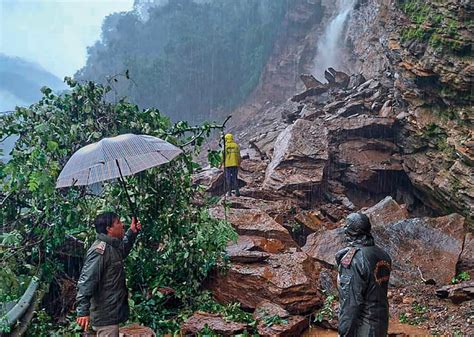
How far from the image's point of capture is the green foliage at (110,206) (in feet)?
16.1

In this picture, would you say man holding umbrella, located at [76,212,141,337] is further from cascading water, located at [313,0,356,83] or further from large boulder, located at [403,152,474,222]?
cascading water, located at [313,0,356,83]

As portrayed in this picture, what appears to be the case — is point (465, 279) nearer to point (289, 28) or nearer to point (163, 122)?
point (163, 122)

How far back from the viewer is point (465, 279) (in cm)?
644

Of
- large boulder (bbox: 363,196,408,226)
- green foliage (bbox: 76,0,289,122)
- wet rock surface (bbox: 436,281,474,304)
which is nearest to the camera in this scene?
wet rock surface (bbox: 436,281,474,304)

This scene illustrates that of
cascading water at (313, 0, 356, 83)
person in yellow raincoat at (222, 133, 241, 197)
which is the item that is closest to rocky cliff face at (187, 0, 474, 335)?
person in yellow raincoat at (222, 133, 241, 197)

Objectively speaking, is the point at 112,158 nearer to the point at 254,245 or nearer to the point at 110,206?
the point at 110,206

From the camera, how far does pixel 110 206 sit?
205 inches

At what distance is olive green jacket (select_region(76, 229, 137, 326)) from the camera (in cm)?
346

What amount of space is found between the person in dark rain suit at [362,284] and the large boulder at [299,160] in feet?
22.3

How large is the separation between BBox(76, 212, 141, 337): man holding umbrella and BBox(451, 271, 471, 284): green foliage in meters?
4.84

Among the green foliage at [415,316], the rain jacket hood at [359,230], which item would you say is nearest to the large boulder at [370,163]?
the green foliage at [415,316]

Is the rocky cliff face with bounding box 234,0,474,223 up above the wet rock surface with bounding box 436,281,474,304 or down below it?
above

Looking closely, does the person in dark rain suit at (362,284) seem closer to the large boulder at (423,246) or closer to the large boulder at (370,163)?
the large boulder at (423,246)

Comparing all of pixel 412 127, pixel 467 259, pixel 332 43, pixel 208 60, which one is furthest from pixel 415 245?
pixel 208 60
